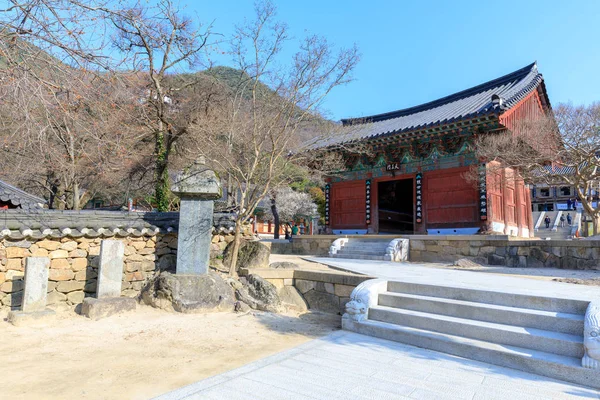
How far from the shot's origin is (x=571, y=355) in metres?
3.43

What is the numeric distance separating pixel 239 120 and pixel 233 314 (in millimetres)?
5454

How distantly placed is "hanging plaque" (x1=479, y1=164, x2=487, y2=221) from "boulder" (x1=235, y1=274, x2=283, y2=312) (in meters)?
8.28

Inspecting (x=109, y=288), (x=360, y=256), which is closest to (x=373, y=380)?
(x=109, y=288)

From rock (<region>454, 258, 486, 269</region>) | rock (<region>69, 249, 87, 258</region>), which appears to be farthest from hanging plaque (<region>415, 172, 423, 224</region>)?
rock (<region>69, 249, 87, 258</region>)

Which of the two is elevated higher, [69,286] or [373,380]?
[69,286]

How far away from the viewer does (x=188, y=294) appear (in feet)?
19.7

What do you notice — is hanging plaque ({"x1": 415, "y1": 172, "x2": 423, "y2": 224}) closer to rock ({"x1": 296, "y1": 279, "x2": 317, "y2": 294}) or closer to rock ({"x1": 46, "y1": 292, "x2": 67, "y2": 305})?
rock ({"x1": 296, "y1": 279, "x2": 317, "y2": 294})

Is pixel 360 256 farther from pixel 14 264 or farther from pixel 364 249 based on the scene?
pixel 14 264

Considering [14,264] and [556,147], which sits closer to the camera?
[14,264]

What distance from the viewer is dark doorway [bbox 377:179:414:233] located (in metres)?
18.5

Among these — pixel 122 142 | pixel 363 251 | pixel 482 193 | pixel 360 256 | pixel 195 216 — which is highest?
pixel 122 142

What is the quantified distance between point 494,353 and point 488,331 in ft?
1.11

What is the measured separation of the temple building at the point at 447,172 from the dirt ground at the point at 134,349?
27.2 feet

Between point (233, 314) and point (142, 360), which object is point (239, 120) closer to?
point (233, 314)
